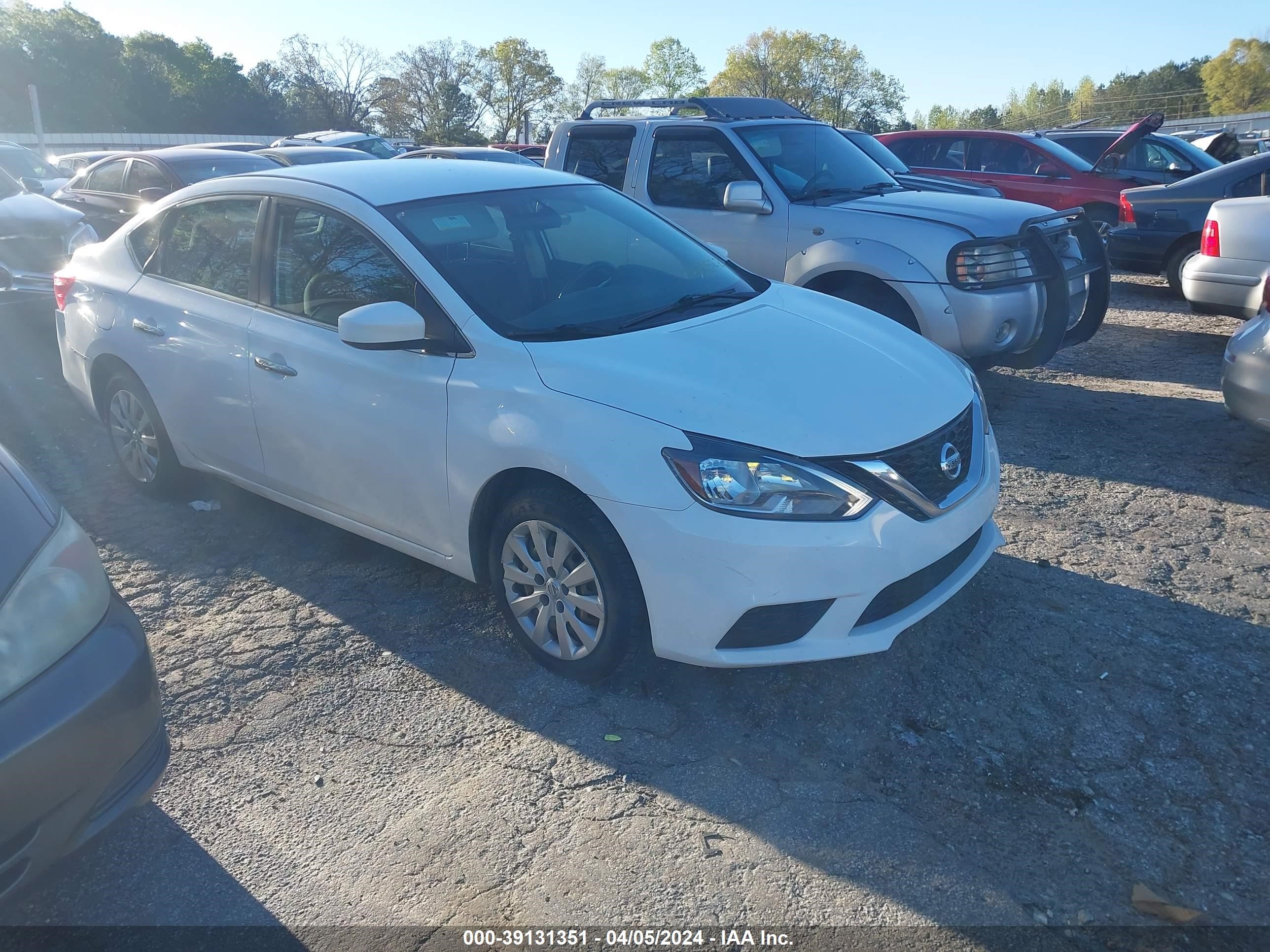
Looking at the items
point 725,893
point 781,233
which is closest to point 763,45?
point 781,233

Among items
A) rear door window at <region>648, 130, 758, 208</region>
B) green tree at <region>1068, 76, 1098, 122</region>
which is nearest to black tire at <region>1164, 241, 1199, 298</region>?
rear door window at <region>648, 130, 758, 208</region>

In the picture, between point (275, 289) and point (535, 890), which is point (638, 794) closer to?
point (535, 890)

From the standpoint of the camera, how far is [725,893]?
8.40 feet

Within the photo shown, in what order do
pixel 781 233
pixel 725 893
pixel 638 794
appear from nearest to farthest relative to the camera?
1. pixel 725 893
2. pixel 638 794
3. pixel 781 233

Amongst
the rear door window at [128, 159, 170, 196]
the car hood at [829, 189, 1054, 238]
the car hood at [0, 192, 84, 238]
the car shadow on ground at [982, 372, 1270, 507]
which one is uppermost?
the car hood at [829, 189, 1054, 238]

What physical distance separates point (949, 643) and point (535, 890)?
1.89 meters

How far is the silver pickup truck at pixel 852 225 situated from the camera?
19.9 ft

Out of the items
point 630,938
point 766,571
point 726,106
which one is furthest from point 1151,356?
point 630,938

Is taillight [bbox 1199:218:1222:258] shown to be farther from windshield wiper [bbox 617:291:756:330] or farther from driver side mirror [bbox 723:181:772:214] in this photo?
windshield wiper [bbox 617:291:756:330]

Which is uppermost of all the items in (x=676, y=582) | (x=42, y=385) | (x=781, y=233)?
(x=781, y=233)

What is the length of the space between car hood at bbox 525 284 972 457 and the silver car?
2211 millimetres

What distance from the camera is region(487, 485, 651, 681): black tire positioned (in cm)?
315

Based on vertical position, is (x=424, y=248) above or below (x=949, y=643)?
above

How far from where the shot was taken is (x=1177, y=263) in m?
9.98
